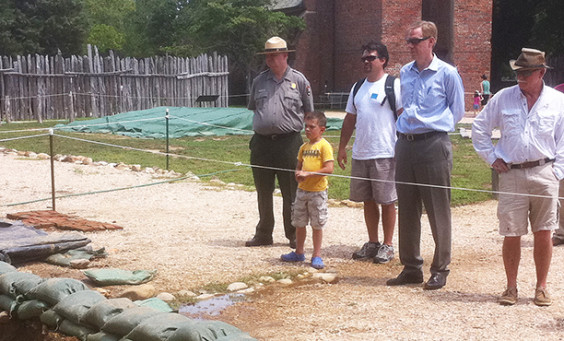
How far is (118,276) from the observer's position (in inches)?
260

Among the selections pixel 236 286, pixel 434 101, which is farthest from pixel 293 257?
pixel 434 101

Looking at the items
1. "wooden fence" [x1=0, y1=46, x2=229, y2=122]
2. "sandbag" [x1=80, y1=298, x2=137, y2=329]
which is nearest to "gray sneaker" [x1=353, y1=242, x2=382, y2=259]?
"sandbag" [x1=80, y1=298, x2=137, y2=329]

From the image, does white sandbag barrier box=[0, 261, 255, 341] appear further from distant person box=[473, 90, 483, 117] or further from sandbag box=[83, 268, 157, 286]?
distant person box=[473, 90, 483, 117]

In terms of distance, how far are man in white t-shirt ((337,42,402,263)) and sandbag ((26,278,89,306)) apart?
3.25 meters

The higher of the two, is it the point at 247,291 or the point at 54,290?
the point at 54,290

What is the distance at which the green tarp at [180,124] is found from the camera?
20797 mm

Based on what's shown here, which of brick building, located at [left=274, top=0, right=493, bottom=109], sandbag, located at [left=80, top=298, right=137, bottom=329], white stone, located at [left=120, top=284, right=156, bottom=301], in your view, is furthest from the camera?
brick building, located at [left=274, top=0, right=493, bottom=109]

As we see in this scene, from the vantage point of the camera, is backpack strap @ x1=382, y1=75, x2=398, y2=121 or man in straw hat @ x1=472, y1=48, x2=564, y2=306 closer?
man in straw hat @ x1=472, y1=48, x2=564, y2=306

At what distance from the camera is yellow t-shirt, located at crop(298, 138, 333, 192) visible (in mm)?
7371

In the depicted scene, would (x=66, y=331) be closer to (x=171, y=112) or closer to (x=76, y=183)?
(x=76, y=183)

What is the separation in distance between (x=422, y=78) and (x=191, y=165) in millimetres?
9003

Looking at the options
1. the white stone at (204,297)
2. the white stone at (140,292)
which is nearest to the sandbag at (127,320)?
the white stone at (140,292)

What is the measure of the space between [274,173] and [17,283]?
352 centimetres

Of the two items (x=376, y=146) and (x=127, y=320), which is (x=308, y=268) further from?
(x=127, y=320)
